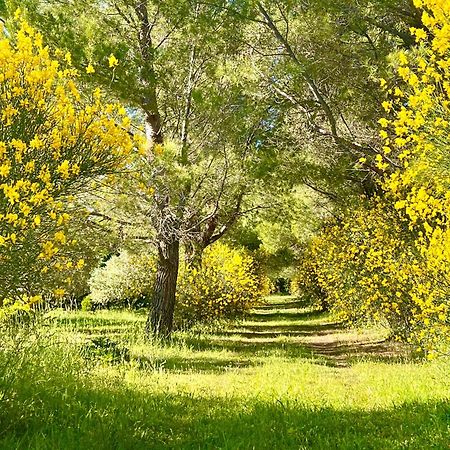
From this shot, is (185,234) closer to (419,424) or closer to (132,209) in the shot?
(132,209)

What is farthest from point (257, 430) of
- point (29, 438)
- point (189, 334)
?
point (189, 334)

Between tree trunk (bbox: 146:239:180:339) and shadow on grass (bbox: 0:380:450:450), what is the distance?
4.43 metres

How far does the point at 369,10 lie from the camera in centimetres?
690

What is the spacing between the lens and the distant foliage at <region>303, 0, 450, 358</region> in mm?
4294

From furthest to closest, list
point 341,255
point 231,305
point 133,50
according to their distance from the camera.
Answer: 1. point 231,305
2. point 341,255
3. point 133,50

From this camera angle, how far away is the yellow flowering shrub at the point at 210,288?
12.7 metres

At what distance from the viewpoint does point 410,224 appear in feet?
21.6

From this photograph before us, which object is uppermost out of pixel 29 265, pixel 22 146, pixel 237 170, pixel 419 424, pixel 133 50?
pixel 133 50

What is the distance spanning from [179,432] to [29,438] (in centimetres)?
124

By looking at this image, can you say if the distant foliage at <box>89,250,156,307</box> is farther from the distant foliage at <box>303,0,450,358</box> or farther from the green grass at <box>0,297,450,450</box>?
the green grass at <box>0,297,450,450</box>

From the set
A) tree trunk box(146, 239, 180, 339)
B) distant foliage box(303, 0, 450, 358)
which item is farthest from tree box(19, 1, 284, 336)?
distant foliage box(303, 0, 450, 358)

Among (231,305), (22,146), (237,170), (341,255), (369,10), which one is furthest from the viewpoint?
(231,305)

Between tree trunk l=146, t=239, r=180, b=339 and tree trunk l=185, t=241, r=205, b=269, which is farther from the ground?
tree trunk l=185, t=241, r=205, b=269

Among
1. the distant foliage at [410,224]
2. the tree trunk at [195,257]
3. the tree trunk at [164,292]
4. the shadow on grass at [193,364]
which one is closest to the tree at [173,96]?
the tree trunk at [164,292]
